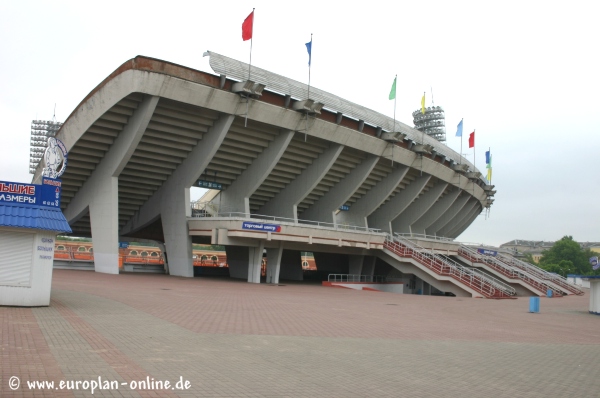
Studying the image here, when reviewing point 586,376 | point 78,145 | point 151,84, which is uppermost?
point 151,84

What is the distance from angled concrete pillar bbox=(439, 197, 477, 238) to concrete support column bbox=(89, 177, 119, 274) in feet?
156

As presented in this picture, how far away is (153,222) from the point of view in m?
41.7

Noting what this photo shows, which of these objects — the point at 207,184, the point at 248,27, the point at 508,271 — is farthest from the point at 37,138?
the point at 508,271

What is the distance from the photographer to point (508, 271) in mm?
46281

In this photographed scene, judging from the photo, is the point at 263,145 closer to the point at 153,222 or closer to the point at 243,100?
the point at 243,100

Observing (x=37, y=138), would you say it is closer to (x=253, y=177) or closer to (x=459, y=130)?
(x=253, y=177)

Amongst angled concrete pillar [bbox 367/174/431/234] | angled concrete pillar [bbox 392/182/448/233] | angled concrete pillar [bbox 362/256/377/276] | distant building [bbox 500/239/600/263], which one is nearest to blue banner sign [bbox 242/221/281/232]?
angled concrete pillar [bbox 362/256/377/276]

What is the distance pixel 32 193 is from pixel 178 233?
2165 centimetres

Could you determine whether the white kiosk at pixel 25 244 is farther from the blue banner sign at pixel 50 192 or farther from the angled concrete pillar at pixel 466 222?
the angled concrete pillar at pixel 466 222

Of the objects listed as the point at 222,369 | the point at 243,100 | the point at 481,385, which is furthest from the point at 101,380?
the point at 243,100

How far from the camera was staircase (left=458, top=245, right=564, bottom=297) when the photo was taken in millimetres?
44125

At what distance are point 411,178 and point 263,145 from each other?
1870 cm

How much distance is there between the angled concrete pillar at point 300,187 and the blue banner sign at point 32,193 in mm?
26635

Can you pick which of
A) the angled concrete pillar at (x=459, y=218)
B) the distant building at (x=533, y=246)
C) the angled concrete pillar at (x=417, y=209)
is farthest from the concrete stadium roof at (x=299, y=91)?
the distant building at (x=533, y=246)
